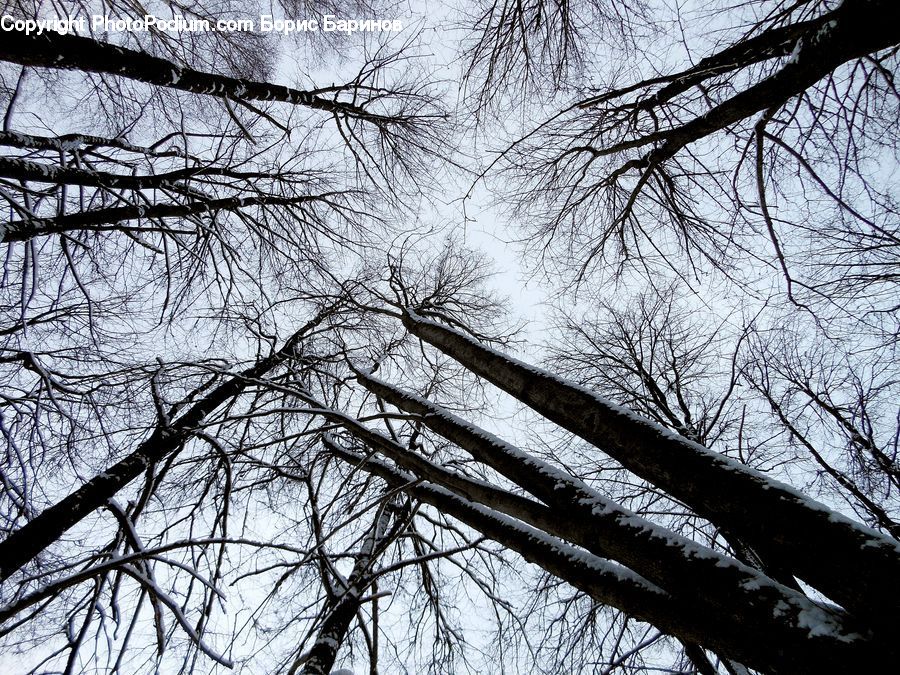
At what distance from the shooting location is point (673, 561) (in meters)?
1.73

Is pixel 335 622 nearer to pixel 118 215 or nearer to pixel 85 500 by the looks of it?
pixel 85 500

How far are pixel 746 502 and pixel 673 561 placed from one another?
37cm

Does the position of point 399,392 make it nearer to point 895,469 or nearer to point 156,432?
point 156,432

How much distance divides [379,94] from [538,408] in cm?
412

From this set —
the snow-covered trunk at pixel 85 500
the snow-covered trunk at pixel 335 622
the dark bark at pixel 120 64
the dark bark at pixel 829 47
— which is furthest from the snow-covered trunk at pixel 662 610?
the dark bark at pixel 120 64

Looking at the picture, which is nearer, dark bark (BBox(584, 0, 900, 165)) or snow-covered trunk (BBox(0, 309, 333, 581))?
dark bark (BBox(584, 0, 900, 165))

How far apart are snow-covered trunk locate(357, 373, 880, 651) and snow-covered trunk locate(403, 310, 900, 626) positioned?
109mm

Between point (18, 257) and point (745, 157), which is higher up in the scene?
point (745, 157)

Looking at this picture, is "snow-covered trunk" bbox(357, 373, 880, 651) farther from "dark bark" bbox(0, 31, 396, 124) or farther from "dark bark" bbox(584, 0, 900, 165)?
"dark bark" bbox(0, 31, 396, 124)

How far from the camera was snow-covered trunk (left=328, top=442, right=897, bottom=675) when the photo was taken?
1260 millimetres

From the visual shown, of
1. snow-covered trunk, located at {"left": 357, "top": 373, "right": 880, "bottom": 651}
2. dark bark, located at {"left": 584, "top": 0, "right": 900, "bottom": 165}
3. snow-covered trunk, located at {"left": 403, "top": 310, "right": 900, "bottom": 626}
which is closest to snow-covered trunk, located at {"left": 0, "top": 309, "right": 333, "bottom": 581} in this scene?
snow-covered trunk, located at {"left": 357, "top": 373, "right": 880, "bottom": 651}

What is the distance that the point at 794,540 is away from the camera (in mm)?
1527

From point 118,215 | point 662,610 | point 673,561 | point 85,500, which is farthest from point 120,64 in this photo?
point 662,610

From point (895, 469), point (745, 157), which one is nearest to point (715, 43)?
point (745, 157)
